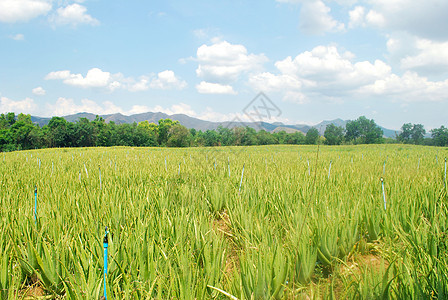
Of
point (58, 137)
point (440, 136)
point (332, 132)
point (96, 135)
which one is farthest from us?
point (440, 136)

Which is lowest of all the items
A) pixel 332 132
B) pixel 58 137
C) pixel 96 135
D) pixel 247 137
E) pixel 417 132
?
pixel 332 132

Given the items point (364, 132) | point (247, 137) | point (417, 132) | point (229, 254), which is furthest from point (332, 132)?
point (417, 132)

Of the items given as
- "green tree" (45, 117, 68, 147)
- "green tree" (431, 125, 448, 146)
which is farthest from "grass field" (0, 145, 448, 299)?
"green tree" (431, 125, 448, 146)

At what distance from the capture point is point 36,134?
53.6m

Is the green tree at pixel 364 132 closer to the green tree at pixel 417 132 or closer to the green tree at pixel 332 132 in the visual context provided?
the green tree at pixel 417 132

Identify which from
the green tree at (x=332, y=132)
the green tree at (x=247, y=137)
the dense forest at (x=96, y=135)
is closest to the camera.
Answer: the green tree at (x=332, y=132)

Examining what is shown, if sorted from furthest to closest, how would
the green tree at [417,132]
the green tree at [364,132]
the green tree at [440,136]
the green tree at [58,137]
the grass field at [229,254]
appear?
the green tree at [417,132] < the green tree at [440,136] < the green tree at [364,132] < the green tree at [58,137] < the grass field at [229,254]

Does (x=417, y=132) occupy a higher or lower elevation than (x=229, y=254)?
higher

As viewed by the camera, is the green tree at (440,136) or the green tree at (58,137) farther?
the green tree at (440,136)

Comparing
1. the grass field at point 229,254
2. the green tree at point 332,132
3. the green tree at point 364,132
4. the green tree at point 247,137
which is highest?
the green tree at point 364,132

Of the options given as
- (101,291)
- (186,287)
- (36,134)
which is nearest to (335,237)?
(186,287)

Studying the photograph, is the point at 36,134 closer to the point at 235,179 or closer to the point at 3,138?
the point at 3,138

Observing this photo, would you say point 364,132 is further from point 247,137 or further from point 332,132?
point 332,132

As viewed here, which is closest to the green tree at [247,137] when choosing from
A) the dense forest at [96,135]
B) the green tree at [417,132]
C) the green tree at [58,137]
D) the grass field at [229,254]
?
the grass field at [229,254]
